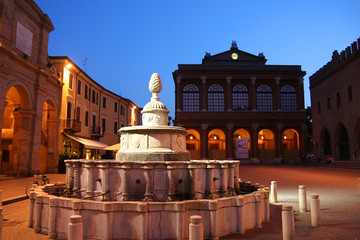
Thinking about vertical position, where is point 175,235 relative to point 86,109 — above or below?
below

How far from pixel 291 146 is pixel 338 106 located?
10.4 m

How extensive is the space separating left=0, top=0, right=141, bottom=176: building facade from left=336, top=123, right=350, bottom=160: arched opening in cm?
3162

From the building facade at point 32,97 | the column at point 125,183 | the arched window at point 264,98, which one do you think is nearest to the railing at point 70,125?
the building facade at point 32,97

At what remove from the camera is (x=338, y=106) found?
118ft

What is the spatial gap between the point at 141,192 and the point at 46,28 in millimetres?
20075

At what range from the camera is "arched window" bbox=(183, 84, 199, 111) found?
135ft

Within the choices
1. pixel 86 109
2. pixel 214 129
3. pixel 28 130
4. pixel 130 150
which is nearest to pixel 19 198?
pixel 130 150

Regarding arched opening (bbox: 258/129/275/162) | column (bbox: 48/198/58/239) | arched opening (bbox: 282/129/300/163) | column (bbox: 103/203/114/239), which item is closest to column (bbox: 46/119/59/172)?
column (bbox: 48/198/58/239)

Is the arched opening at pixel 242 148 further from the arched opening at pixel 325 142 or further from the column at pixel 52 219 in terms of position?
the column at pixel 52 219

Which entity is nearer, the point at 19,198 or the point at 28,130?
the point at 19,198

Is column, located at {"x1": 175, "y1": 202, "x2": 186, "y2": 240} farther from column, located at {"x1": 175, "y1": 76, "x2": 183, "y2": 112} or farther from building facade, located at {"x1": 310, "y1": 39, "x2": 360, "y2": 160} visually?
column, located at {"x1": 175, "y1": 76, "x2": 183, "y2": 112}

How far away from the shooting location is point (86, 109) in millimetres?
31109

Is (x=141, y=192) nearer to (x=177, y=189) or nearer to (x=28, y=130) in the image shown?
(x=177, y=189)

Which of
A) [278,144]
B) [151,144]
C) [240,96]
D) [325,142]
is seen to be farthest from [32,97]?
[325,142]
